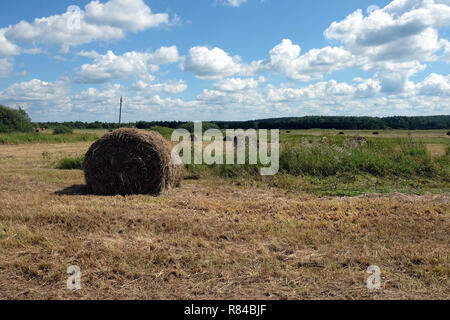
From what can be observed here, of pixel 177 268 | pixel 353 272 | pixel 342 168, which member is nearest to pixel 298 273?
pixel 353 272

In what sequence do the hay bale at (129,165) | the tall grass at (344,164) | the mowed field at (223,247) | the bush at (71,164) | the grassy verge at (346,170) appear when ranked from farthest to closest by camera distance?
the bush at (71,164), the tall grass at (344,164), the grassy verge at (346,170), the hay bale at (129,165), the mowed field at (223,247)

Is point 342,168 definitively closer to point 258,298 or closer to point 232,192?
point 232,192

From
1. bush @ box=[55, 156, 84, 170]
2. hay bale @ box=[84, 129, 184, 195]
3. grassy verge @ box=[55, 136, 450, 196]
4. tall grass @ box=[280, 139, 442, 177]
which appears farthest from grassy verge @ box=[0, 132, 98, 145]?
tall grass @ box=[280, 139, 442, 177]

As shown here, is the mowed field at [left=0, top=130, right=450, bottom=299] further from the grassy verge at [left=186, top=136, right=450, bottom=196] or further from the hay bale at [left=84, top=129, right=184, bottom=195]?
the grassy verge at [left=186, top=136, right=450, bottom=196]

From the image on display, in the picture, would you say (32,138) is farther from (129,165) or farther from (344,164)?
(344,164)

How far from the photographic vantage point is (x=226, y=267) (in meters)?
4.09

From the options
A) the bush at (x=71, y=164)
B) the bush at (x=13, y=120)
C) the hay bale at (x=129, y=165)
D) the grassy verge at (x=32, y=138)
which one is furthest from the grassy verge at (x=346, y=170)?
the bush at (x=13, y=120)

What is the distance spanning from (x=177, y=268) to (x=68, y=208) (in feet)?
9.91

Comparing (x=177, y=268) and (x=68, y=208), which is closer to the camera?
(x=177, y=268)

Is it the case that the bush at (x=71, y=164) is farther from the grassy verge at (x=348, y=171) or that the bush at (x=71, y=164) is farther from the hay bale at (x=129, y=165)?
the grassy verge at (x=348, y=171)

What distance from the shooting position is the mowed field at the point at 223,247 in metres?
3.67

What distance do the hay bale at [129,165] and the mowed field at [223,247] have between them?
0.87 metres

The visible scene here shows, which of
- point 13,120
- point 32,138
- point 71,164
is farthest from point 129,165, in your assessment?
point 13,120

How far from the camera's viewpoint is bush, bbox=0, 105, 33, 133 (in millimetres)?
36541
